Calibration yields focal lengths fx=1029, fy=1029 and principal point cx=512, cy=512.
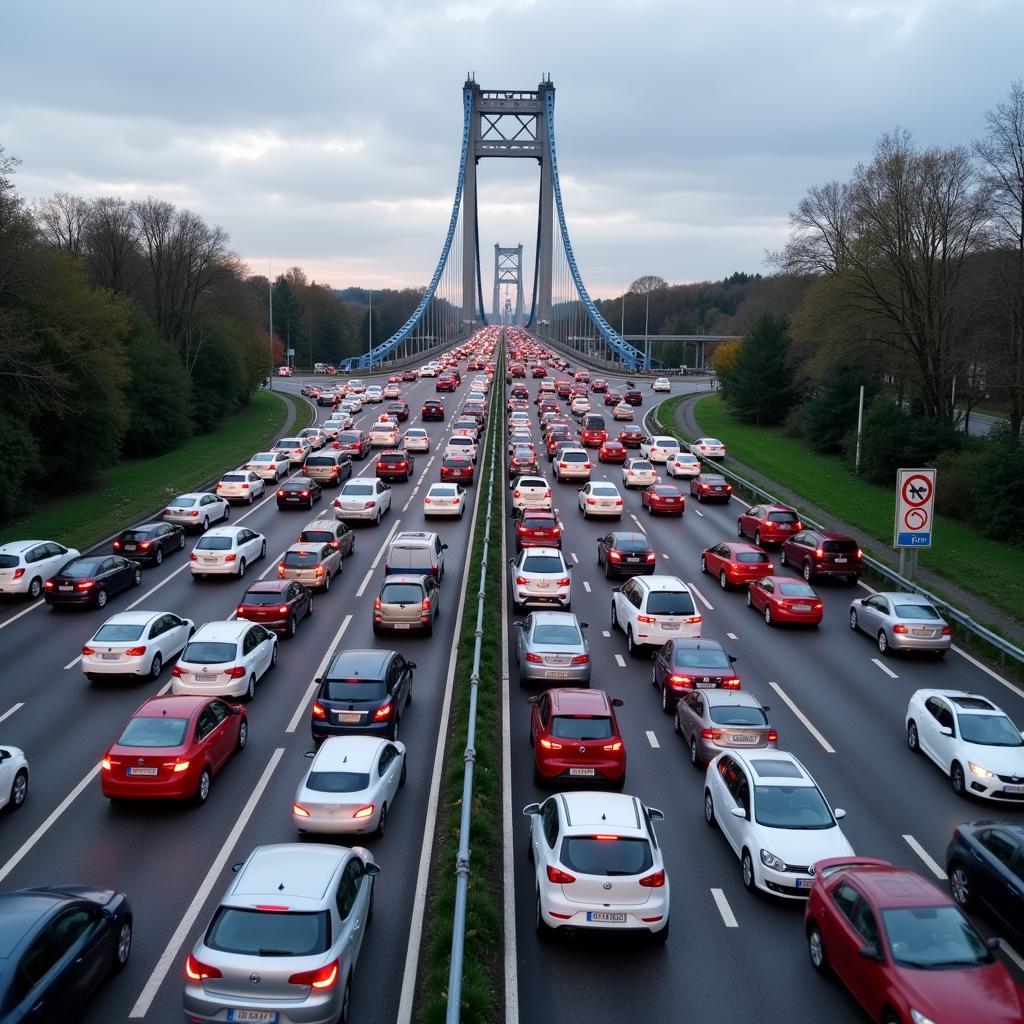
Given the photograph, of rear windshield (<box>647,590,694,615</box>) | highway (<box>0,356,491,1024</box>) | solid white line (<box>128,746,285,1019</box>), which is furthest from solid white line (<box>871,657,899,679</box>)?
solid white line (<box>128,746,285,1019</box>)

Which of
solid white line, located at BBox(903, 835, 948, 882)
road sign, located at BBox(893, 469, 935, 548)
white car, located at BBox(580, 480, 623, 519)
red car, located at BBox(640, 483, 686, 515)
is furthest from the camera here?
red car, located at BBox(640, 483, 686, 515)

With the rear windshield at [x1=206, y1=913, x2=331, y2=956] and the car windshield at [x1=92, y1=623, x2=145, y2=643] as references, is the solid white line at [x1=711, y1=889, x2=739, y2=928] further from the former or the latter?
the car windshield at [x1=92, y1=623, x2=145, y2=643]

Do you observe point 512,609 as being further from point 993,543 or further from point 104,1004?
point 993,543

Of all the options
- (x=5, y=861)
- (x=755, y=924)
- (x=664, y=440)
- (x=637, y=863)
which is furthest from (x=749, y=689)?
(x=664, y=440)

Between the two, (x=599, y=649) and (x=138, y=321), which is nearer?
(x=599, y=649)

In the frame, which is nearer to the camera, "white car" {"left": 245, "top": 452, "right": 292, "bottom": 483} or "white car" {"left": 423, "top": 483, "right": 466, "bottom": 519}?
"white car" {"left": 423, "top": 483, "right": 466, "bottom": 519}
